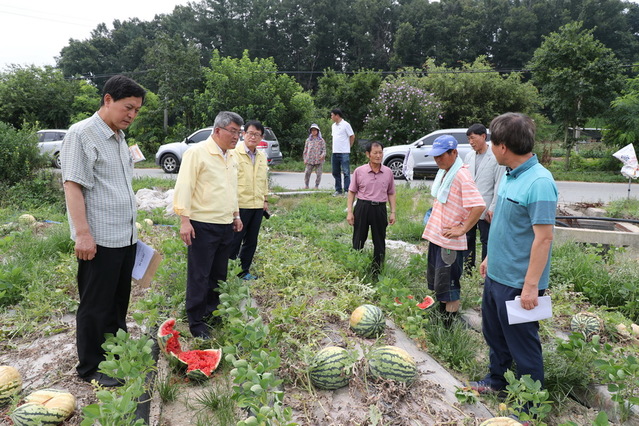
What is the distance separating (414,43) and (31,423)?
52.3m

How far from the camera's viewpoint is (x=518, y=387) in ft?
8.77

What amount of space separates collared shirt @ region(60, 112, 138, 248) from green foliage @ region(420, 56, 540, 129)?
22060 millimetres

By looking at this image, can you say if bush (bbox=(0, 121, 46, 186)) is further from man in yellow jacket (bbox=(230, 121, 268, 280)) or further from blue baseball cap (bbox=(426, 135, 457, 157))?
blue baseball cap (bbox=(426, 135, 457, 157))

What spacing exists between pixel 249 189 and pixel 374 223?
5.49 feet

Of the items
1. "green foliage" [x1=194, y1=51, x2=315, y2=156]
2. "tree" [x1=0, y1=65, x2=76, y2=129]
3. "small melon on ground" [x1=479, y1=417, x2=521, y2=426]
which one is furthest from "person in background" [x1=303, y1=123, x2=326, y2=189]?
"tree" [x1=0, y1=65, x2=76, y2=129]

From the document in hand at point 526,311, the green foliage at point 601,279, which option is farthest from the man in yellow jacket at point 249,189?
the green foliage at point 601,279

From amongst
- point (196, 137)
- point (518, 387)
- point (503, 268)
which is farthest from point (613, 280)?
point (196, 137)

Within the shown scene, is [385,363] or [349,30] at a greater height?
[349,30]

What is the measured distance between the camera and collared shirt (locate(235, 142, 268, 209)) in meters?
5.41

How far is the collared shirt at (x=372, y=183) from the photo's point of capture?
18.3ft

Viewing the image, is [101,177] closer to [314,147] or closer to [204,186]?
[204,186]

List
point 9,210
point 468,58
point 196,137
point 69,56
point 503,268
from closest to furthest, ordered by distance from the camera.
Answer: point 503,268, point 9,210, point 196,137, point 468,58, point 69,56

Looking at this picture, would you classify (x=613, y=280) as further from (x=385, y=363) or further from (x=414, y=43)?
(x=414, y=43)

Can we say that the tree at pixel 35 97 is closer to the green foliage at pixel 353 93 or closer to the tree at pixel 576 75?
the green foliage at pixel 353 93
